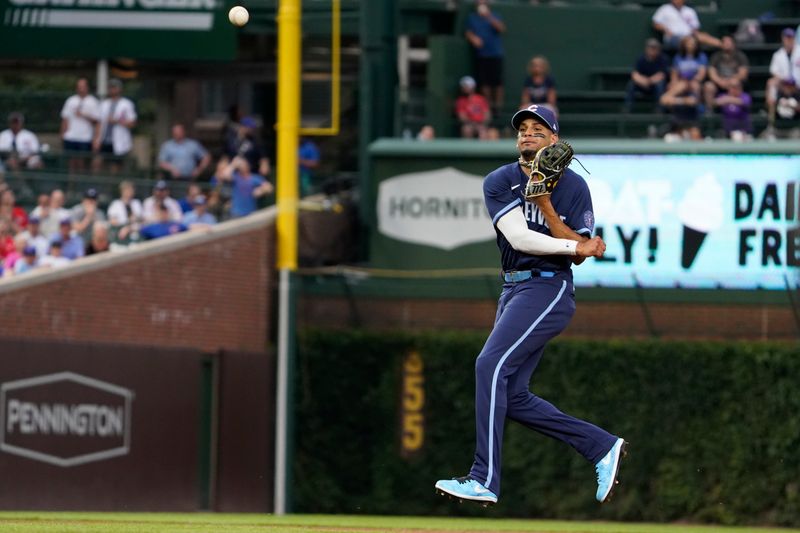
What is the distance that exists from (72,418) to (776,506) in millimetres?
8340

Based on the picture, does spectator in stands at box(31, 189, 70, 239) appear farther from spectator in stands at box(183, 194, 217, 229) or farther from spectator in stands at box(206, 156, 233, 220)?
spectator in stands at box(206, 156, 233, 220)

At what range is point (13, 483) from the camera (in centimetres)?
1741

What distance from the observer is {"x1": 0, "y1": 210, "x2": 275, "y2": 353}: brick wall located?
733 inches

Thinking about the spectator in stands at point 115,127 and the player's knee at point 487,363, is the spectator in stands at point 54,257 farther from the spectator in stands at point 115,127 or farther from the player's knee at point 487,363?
the player's knee at point 487,363

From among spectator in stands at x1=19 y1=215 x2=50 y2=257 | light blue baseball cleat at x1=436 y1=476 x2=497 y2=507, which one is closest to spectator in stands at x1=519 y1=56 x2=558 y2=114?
spectator in stands at x1=19 y1=215 x2=50 y2=257

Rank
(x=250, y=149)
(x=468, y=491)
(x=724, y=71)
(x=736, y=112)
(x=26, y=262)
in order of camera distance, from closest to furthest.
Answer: (x=468, y=491), (x=26, y=262), (x=736, y=112), (x=724, y=71), (x=250, y=149)

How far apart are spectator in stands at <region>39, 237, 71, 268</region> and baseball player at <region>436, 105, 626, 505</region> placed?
1116 cm

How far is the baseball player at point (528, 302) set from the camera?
342 inches

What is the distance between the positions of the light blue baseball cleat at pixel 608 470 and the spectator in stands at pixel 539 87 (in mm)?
13304

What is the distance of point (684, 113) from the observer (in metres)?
21.2

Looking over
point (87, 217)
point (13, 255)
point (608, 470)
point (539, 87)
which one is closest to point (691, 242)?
point (539, 87)

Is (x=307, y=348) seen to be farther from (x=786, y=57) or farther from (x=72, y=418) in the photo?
(x=786, y=57)

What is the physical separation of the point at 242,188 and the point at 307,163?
174 cm

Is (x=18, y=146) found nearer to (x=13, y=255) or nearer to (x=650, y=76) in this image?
(x=13, y=255)
